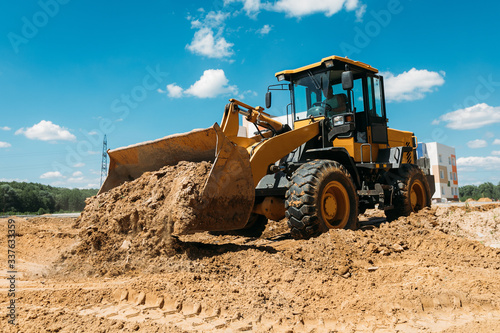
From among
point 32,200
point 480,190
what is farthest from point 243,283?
point 480,190

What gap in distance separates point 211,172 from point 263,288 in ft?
5.53

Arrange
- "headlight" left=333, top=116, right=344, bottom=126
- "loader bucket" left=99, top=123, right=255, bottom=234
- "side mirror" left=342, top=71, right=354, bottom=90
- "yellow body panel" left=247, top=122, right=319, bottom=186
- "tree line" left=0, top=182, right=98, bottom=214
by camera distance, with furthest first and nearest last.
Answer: "tree line" left=0, top=182, right=98, bottom=214
"headlight" left=333, top=116, right=344, bottom=126
"side mirror" left=342, top=71, right=354, bottom=90
"yellow body panel" left=247, top=122, right=319, bottom=186
"loader bucket" left=99, top=123, right=255, bottom=234

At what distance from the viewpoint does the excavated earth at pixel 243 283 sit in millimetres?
3221

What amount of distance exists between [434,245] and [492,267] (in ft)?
3.74

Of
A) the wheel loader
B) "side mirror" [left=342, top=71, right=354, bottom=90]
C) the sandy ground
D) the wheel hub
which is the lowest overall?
the sandy ground

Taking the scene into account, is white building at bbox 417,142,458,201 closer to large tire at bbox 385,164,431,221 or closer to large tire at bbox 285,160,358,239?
large tire at bbox 385,164,431,221

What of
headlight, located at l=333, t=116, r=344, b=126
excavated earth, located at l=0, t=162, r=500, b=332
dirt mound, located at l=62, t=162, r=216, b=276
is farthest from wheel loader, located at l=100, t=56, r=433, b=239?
excavated earth, located at l=0, t=162, r=500, b=332

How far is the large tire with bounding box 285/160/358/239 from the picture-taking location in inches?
219

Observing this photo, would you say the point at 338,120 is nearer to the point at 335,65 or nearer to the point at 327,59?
the point at 335,65

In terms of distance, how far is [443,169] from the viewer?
40812 mm

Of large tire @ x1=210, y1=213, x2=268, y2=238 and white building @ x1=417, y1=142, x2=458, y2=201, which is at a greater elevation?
white building @ x1=417, y1=142, x2=458, y2=201

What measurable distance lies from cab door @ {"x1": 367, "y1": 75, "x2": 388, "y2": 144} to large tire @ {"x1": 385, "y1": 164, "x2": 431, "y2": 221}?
864 millimetres

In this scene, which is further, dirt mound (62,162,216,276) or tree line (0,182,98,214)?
tree line (0,182,98,214)

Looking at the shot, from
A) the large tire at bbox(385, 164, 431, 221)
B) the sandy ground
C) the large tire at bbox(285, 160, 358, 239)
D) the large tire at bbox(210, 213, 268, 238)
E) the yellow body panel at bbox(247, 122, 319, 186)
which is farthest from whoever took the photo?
the large tire at bbox(385, 164, 431, 221)
